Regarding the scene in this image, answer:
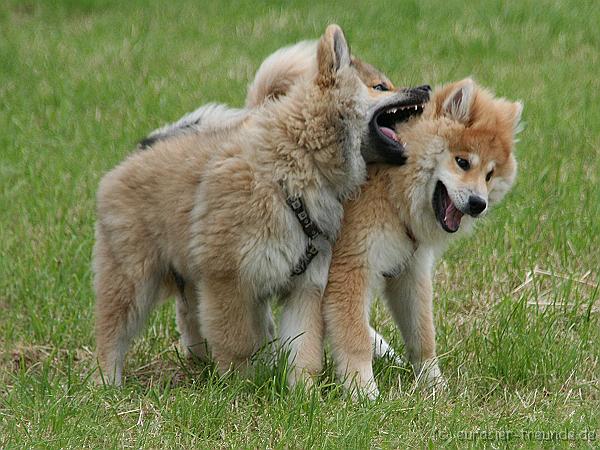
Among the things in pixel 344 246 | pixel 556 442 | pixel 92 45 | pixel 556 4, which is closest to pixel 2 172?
pixel 92 45

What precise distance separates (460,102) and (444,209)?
0.53m

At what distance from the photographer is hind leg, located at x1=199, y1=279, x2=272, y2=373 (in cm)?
535

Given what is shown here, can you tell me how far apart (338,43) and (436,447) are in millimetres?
1984

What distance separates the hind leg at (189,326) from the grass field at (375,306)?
116 mm

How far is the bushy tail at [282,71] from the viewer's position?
5.73 m

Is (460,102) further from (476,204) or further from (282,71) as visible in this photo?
(282,71)

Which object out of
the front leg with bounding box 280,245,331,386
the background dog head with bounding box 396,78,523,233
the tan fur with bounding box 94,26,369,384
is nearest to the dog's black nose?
the background dog head with bounding box 396,78,523,233

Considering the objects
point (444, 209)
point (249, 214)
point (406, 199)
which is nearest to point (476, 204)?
point (444, 209)

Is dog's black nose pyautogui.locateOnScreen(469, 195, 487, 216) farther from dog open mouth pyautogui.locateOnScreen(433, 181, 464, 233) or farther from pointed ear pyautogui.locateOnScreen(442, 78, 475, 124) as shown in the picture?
pointed ear pyautogui.locateOnScreen(442, 78, 475, 124)

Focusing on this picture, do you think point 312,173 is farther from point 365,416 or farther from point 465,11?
point 465,11

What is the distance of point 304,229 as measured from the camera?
17.3 ft

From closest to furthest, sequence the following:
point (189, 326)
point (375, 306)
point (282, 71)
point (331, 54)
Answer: point (331, 54) < point (282, 71) < point (189, 326) < point (375, 306)

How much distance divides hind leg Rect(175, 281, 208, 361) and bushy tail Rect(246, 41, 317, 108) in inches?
43.8

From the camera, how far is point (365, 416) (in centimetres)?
470
